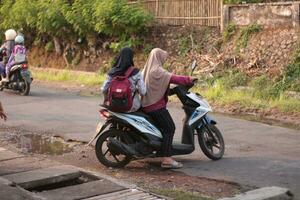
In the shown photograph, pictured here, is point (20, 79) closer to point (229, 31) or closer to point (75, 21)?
point (75, 21)

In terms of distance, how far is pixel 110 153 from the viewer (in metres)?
8.12

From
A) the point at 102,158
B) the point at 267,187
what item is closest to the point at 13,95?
the point at 102,158

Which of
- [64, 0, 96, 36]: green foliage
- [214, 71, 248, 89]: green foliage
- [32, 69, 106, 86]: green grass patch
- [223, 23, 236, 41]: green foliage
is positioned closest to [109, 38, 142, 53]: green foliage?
[32, 69, 106, 86]: green grass patch

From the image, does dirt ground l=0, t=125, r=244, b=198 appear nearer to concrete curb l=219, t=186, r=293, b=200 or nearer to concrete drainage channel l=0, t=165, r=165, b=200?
concrete curb l=219, t=186, r=293, b=200

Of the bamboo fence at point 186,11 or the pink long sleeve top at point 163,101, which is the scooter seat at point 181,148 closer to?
the pink long sleeve top at point 163,101

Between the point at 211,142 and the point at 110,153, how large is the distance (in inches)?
59.7

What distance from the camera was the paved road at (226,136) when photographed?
7.70 m

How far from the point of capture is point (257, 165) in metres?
8.14

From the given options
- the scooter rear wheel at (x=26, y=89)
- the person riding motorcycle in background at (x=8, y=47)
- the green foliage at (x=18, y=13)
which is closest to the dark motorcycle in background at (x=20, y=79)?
the scooter rear wheel at (x=26, y=89)

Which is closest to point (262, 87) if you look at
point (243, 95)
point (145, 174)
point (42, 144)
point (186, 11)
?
point (243, 95)

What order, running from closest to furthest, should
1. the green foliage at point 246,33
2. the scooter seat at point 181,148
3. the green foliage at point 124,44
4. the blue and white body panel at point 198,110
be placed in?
the scooter seat at point 181,148
the blue and white body panel at point 198,110
the green foliage at point 246,33
the green foliage at point 124,44

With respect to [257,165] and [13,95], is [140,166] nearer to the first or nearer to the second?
[257,165]

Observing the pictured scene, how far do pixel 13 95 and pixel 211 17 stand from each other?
6.65 m

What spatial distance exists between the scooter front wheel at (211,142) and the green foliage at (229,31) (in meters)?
9.13
